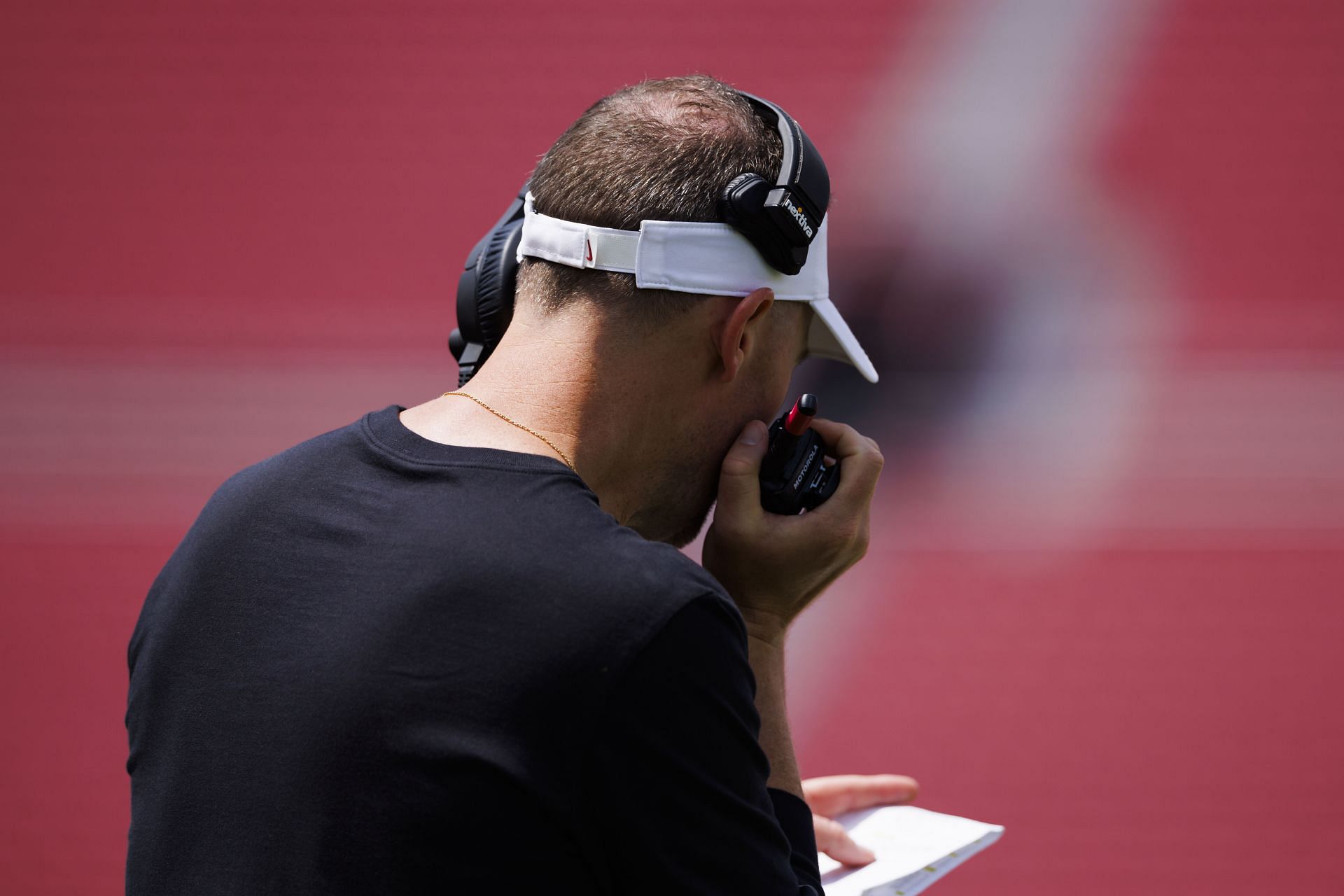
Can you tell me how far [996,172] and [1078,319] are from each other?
1.99 feet

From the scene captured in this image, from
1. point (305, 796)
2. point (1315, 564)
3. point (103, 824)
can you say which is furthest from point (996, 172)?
point (103, 824)

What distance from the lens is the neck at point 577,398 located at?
1.19 m

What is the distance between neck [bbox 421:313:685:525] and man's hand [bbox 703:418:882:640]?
0.14m

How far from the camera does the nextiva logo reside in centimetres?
132

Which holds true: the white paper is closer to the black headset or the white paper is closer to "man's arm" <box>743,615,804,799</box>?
"man's arm" <box>743,615,804,799</box>

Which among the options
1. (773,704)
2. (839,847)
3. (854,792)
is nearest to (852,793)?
(854,792)

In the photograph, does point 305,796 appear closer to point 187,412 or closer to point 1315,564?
point 187,412

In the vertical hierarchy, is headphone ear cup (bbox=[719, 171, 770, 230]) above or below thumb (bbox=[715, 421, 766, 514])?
above

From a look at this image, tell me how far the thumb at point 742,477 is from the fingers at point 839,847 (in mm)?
537

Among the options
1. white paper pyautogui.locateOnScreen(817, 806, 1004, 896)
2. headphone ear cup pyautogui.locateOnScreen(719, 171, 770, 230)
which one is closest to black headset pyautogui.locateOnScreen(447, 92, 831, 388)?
headphone ear cup pyautogui.locateOnScreen(719, 171, 770, 230)

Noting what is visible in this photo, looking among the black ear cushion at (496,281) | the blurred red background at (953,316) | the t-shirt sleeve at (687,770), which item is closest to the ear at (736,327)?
the t-shirt sleeve at (687,770)

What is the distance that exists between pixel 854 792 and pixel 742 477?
2.34 ft

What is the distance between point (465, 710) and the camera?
0.92 metres

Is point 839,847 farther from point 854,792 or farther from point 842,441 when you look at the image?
point 842,441
